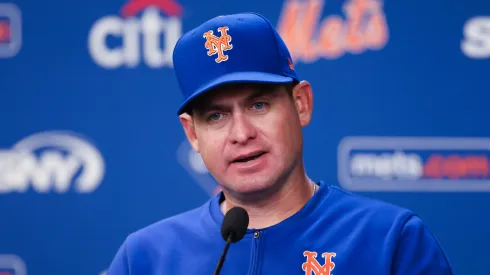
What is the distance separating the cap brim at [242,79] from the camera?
1505mm

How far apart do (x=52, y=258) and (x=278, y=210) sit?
1.55 m

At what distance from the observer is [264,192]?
5.18 ft

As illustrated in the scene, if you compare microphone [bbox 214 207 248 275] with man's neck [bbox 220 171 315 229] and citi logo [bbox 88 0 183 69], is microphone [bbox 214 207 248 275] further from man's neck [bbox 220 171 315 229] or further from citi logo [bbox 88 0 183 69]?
citi logo [bbox 88 0 183 69]

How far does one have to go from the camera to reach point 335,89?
9.67 feet

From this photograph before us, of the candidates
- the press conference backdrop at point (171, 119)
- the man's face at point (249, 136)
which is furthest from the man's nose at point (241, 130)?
the press conference backdrop at point (171, 119)

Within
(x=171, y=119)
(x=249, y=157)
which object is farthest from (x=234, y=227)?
(x=171, y=119)

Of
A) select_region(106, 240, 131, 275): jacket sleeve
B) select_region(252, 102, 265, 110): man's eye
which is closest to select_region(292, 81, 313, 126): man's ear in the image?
select_region(252, 102, 265, 110): man's eye

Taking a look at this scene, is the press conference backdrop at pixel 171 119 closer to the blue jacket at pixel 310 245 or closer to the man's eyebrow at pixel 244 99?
the blue jacket at pixel 310 245

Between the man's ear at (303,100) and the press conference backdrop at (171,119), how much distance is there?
1270 millimetres

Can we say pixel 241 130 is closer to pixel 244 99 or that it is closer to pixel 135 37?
pixel 244 99

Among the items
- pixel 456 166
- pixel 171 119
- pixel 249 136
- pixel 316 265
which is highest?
pixel 249 136

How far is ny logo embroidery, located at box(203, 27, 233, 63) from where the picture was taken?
156cm

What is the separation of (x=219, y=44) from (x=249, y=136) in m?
0.20

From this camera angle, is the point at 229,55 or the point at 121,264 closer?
the point at 229,55
